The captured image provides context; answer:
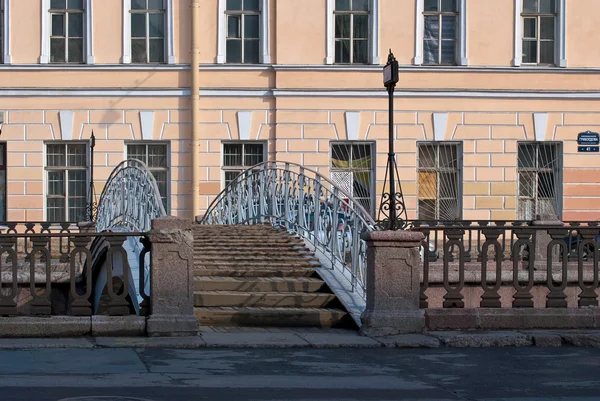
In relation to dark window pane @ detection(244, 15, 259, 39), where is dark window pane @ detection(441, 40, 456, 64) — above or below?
below

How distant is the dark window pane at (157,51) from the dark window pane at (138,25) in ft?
1.02

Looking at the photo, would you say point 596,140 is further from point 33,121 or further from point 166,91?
point 33,121

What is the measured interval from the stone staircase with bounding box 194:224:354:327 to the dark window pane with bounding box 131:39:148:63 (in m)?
10.5

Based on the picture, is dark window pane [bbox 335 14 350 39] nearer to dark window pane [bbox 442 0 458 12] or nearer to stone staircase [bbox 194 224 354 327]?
dark window pane [bbox 442 0 458 12]

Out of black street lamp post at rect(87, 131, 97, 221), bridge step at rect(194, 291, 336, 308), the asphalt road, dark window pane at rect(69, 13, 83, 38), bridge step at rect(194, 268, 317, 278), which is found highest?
dark window pane at rect(69, 13, 83, 38)

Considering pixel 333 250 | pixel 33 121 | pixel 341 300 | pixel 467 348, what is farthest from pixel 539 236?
pixel 33 121

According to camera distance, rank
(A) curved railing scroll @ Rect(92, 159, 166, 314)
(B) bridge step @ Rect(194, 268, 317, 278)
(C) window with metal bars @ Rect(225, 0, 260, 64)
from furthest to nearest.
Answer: (C) window with metal bars @ Rect(225, 0, 260, 64)
(A) curved railing scroll @ Rect(92, 159, 166, 314)
(B) bridge step @ Rect(194, 268, 317, 278)

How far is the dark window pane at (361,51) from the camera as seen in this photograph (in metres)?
27.7

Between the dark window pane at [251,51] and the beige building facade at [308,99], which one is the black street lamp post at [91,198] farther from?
the dark window pane at [251,51]

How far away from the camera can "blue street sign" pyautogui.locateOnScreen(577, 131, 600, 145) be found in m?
27.9

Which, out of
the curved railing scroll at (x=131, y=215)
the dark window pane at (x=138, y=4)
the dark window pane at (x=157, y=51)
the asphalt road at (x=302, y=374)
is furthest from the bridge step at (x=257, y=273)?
the dark window pane at (x=138, y=4)

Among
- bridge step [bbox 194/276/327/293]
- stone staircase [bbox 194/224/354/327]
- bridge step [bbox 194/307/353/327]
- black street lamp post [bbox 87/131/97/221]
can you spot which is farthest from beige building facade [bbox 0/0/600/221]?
bridge step [bbox 194/307/353/327]

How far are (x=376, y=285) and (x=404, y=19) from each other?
16.0m

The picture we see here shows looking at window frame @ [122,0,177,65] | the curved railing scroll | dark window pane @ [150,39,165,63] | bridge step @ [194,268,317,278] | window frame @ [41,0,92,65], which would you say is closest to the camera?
bridge step @ [194,268,317,278]
